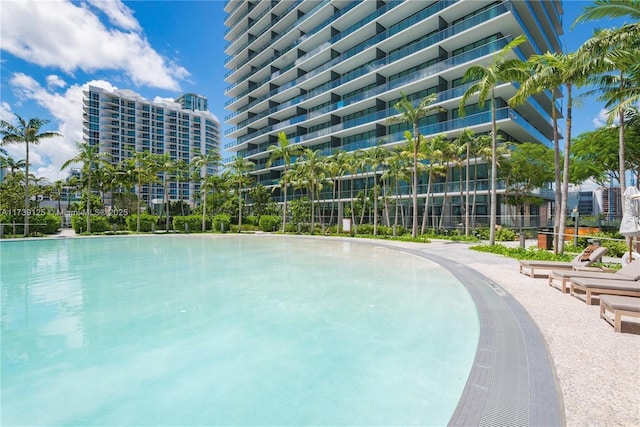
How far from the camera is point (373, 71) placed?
3778 centimetres

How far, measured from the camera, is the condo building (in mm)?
29922

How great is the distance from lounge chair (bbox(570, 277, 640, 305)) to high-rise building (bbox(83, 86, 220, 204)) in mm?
90215

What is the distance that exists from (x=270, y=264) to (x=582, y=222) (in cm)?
2911

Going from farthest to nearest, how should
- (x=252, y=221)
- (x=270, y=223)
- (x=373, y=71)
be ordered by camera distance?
(x=252, y=221), (x=270, y=223), (x=373, y=71)

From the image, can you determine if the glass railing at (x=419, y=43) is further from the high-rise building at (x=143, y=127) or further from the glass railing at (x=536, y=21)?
the high-rise building at (x=143, y=127)

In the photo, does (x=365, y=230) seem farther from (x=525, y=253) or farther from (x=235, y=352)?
(x=235, y=352)

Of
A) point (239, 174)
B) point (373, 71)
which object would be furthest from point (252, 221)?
point (373, 71)

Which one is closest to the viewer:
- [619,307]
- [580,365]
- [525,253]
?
[580,365]

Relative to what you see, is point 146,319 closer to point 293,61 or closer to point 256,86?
point 293,61

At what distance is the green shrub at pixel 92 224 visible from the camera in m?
33.5

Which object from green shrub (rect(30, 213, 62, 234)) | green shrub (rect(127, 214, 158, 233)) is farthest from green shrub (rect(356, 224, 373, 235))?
Result: green shrub (rect(30, 213, 62, 234))

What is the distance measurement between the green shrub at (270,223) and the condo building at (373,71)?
23.1 ft

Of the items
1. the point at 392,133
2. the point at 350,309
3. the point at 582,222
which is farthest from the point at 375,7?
the point at 350,309

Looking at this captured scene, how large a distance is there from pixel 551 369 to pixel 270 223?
39091 mm
